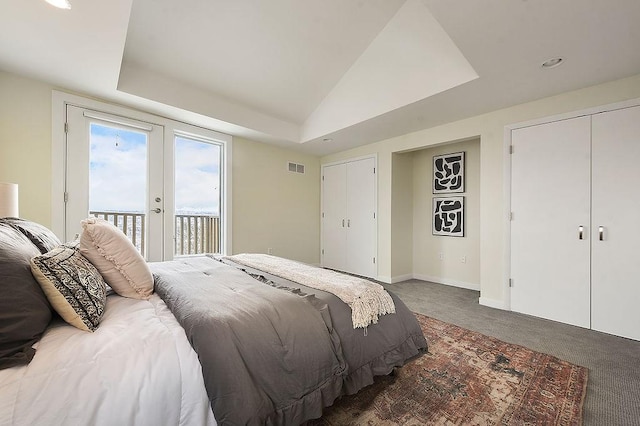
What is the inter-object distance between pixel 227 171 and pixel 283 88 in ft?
5.00

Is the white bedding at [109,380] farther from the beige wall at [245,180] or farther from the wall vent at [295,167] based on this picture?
the wall vent at [295,167]

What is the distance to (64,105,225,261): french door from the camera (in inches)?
Result: 119

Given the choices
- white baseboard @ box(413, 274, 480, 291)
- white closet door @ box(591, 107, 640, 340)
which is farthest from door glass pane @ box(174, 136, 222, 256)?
white closet door @ box(591, 107, 640, 340)

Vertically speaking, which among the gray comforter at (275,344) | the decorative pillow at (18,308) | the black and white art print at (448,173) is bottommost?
the gray comforter at (275,344)

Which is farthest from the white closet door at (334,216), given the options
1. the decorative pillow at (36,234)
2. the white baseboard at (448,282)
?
the decorative pillow at (36,234)

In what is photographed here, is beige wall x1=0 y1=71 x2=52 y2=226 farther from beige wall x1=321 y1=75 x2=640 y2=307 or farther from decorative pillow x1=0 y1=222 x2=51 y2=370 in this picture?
beige wall x1=321 y1=75 x2=640 y2=307

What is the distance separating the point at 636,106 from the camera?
2.48 meters

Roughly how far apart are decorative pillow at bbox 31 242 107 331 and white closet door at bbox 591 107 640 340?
3960mm

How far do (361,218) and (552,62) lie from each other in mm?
3176

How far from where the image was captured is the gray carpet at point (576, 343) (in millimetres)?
1562

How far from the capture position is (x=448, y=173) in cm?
437

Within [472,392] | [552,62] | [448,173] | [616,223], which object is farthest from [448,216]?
[472,392]

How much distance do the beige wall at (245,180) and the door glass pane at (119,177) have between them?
42 centimetres

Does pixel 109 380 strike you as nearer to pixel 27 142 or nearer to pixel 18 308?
pixel 18 308
